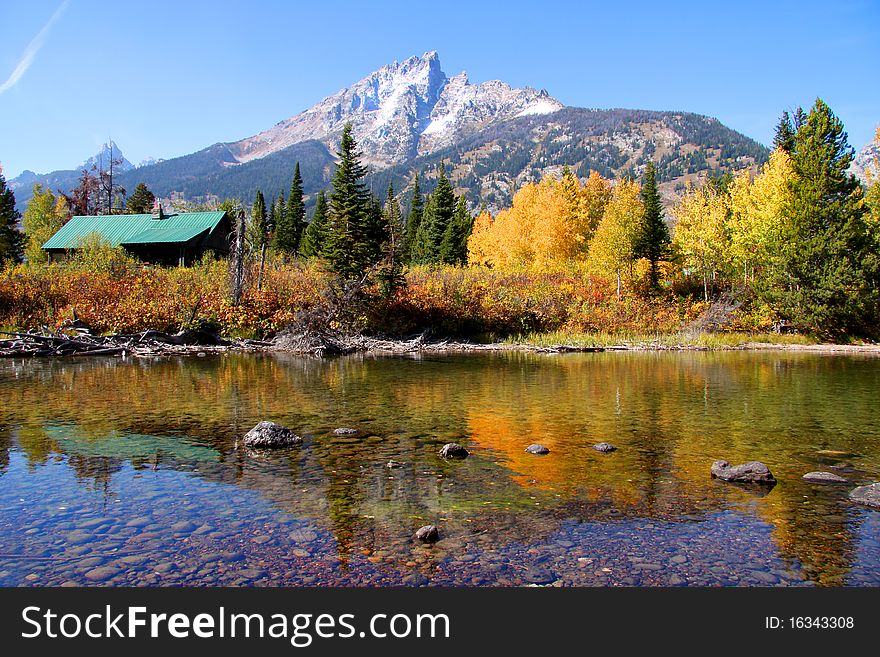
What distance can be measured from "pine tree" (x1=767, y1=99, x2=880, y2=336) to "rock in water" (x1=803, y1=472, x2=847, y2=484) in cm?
3274

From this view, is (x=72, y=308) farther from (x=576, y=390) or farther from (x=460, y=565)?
(x=460, y=565)

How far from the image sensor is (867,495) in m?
7.27

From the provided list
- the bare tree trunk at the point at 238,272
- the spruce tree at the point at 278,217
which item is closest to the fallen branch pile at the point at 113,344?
the bare tree trunk at the point at 238,272

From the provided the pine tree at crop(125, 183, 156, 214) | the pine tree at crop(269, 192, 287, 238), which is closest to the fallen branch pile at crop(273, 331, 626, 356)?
the pine tree at crop(269, 192, 287, 238)

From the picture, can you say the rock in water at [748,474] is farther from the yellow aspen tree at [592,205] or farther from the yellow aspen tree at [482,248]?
the yellow aspen tree at [482,248]

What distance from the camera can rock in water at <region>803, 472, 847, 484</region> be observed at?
806cm

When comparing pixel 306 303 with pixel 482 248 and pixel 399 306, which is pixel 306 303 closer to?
pixel 399 306

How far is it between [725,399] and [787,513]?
9591mm

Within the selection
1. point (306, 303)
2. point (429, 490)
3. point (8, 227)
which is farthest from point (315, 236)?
point (429, 490)

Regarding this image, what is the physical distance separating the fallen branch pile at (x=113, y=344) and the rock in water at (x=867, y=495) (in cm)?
2722

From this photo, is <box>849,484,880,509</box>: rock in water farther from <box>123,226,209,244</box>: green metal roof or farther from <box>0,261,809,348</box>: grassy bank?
<box>123,226,209,244</box>: green metal roof

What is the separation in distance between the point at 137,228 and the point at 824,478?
63844 mm

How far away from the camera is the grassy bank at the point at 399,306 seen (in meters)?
32.6

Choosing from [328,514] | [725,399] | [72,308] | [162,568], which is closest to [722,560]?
[328,514]
